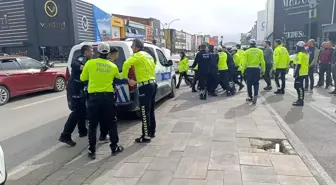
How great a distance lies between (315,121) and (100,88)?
15.6 ft

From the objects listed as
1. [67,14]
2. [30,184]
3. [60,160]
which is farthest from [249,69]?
[67,14]

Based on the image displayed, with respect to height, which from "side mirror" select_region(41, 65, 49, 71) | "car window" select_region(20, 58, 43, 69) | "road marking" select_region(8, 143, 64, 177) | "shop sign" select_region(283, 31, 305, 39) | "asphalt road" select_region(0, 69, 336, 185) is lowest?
"road marking" select_region(8, 143, 64, 177)

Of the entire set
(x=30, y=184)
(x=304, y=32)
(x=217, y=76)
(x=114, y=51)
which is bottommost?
(x=30, y=184)

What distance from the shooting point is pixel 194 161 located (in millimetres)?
4164

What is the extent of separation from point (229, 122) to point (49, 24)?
123ft

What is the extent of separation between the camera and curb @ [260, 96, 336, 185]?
3.57 meters

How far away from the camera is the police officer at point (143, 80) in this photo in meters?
4.89

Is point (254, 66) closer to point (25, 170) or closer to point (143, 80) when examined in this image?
point (143, 80)

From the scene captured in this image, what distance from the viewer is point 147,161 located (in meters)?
4.24

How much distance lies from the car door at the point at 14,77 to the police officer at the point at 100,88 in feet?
21.7

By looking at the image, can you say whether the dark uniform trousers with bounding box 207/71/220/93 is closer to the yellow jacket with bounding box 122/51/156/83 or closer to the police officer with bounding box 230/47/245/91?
the police officer with bounding box 230/47/245/91

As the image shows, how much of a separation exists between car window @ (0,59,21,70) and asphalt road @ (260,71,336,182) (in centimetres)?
866

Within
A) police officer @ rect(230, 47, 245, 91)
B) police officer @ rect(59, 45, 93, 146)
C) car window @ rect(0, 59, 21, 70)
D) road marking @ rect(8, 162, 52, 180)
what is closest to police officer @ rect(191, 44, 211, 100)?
police officer @ rect(230, 47, 245, 91)

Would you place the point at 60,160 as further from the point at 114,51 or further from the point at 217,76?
the point at 217,76
